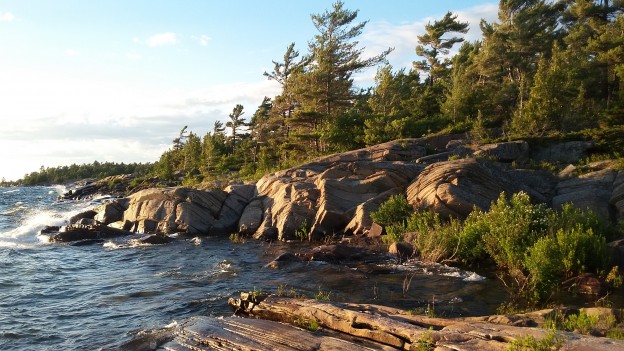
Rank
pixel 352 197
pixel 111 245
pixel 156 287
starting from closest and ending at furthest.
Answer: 1. pixel 156 287
2. pixel 111 245
3. pixel 352 197

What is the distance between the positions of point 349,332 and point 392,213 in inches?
546

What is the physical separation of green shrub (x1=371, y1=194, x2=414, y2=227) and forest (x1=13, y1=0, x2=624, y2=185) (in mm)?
15616

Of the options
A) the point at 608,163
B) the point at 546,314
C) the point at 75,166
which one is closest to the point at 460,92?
the point at 608,163

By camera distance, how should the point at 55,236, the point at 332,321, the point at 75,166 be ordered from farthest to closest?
the point at 75,166 < the point at 55,236 < the point at 332,321

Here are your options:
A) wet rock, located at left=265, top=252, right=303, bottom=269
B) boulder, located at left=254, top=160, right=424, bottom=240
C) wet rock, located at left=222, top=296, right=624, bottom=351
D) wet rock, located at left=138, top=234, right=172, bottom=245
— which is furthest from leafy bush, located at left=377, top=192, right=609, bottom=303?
wet rock, located at left=138, top=234, right=172, bottom=245

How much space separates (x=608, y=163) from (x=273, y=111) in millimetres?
33316

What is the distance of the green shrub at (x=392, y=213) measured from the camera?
21875 millimetres

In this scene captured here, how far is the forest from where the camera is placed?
35.1 m

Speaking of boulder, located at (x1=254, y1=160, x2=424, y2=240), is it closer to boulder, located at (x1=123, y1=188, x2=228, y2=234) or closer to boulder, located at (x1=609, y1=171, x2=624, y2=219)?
boulder, located at (x1=123, y1=188, x2=228, y2=234)

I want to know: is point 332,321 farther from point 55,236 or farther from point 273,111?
point 273,111

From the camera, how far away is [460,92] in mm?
41906

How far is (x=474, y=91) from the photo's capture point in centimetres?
4275

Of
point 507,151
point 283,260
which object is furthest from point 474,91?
point 283,260

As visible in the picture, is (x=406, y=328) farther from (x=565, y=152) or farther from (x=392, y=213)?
(x=565, y=152)
